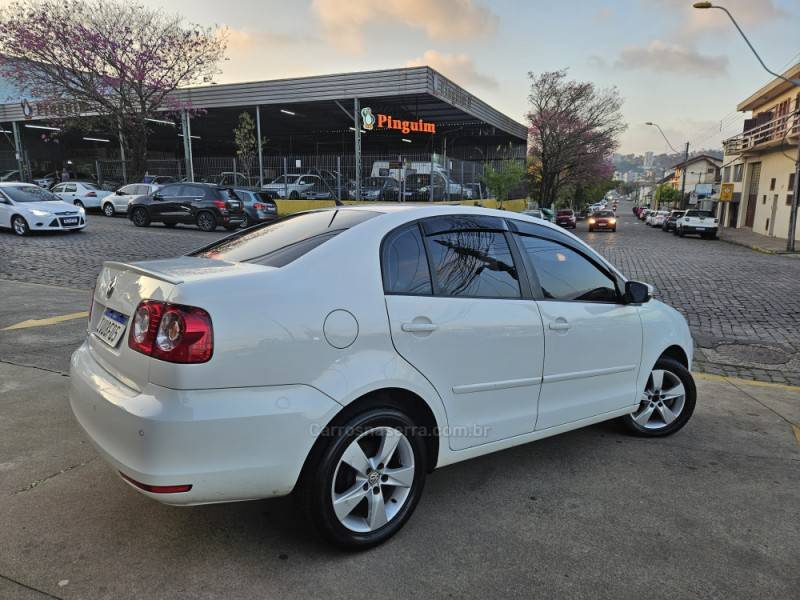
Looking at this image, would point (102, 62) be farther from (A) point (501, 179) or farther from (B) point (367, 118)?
(A) point (501, 179)

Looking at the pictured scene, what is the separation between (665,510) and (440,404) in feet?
4.70

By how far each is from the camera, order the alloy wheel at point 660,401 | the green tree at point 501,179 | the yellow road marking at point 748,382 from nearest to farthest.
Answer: the alloy wheel at point 660,401 → the yellow road marking at point 748,382 → the green tree at point 501,179

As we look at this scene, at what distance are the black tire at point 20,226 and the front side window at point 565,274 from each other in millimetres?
16613

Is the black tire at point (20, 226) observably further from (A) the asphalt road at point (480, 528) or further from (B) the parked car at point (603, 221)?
(B) the parked car at point (603, 221)

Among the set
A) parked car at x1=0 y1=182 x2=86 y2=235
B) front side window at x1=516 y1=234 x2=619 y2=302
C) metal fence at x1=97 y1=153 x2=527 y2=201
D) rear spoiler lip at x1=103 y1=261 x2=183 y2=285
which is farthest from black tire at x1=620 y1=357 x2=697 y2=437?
metal fence at x1=97 y1=153 x2=527 y2=201

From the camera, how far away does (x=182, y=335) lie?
2211 millimetres

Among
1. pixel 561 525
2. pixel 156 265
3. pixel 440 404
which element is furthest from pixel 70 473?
pixel 561 525

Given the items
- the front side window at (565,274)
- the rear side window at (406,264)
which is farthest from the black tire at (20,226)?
the front side window at (565,274)

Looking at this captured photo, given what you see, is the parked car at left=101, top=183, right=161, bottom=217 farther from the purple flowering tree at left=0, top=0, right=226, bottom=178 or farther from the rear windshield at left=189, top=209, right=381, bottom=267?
the rear windshield at left=189, top=209, right=381, bottom=267

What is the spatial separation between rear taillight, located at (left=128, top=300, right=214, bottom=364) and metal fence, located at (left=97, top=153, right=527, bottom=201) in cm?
2260

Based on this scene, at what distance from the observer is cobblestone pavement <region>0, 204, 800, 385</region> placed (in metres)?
6.50

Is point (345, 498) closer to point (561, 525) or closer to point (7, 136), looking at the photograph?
point (561, 525)

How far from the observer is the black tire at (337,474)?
7.95 ft

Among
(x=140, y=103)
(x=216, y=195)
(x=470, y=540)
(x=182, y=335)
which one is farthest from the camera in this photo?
(x=140, y=103)
